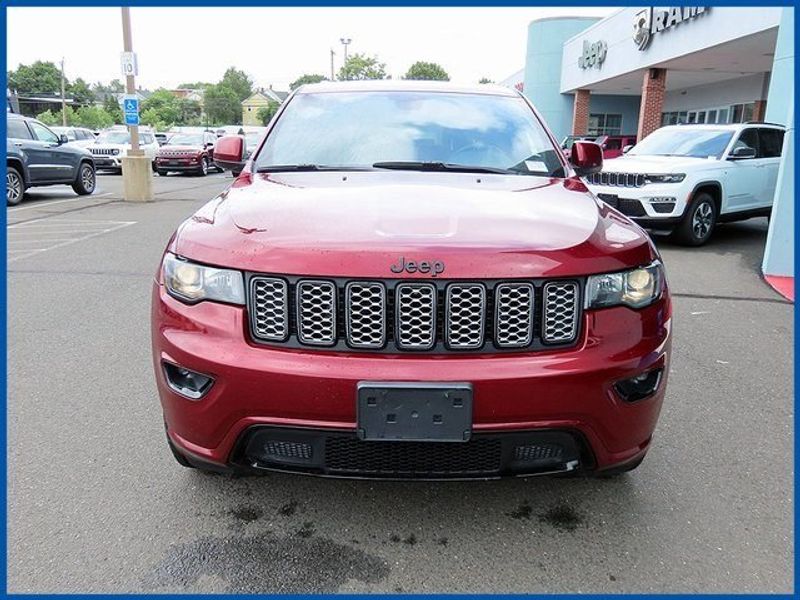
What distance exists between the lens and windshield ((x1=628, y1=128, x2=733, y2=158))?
977cm

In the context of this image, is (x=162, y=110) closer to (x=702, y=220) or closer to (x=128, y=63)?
(x=128, y=63)

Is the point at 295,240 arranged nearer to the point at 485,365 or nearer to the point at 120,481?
the point at 485,365

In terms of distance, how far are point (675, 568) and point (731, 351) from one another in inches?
111

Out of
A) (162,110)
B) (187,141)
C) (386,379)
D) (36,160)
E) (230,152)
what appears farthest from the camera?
(162,110)

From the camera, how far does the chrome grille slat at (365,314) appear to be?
2.18 metres

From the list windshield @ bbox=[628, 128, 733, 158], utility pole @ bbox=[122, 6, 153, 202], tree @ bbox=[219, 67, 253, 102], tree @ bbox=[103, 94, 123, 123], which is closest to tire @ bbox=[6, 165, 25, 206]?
utility pole @ bbox=[122, 6, 153, 202]

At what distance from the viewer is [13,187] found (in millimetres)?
13047

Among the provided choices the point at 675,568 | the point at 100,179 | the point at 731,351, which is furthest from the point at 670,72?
the point at 675,568

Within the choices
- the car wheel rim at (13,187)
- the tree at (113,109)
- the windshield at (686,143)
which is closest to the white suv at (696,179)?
the windshield at (686,143)

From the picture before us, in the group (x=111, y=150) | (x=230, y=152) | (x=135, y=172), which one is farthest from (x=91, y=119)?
(x=230, y=152)

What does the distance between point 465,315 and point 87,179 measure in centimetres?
1541

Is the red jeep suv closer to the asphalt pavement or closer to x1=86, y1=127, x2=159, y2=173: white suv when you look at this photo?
the asphalt pavement

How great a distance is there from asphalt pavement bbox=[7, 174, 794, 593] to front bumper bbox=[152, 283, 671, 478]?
1.32 ft

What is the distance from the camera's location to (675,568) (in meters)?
2.41
